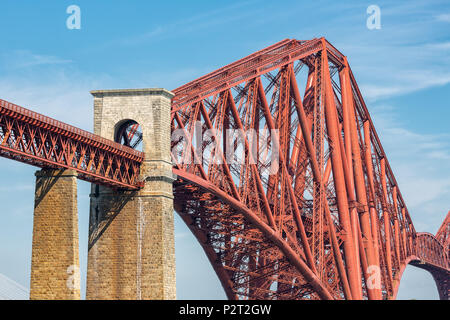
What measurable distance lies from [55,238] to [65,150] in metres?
5.20

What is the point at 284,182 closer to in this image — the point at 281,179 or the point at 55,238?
the point at 281,179

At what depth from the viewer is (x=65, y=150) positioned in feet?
179

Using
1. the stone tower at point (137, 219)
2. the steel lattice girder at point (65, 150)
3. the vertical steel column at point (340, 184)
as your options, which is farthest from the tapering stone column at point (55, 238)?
the vertical steel column at point (340, 184)

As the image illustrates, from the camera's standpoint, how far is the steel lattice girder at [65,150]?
163 ft

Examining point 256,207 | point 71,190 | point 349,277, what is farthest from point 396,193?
point 71,190

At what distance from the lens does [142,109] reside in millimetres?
63031

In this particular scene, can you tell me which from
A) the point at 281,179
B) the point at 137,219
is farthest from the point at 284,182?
the point at 137,219

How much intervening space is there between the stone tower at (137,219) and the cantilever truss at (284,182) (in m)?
3.14

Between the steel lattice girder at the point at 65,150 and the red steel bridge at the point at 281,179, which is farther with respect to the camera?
the red steel bridge at the point at 281,179

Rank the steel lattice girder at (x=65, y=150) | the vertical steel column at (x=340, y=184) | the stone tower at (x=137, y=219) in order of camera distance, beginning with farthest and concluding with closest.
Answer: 1. the vertical steel column at (x=340, y=184)
2. the stone tower at (x=137, y=219)
3. the steel lattice girder at (x=65, y=150)

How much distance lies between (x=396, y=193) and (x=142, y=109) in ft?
203

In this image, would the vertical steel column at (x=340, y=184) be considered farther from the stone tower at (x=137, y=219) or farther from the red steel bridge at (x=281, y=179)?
the stone tower at (x=137, y=219)

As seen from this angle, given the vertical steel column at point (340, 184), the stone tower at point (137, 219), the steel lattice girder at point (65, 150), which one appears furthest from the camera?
the vertical steel column at point (340, 184)

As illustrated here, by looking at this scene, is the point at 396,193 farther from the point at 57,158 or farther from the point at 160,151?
the point at 57,158
